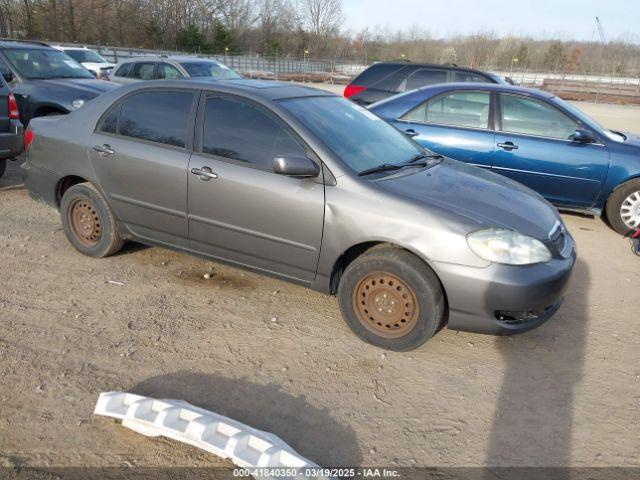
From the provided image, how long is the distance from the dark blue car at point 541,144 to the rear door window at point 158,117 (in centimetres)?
342

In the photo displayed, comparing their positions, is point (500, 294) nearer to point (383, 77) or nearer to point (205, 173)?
point (205, 173)

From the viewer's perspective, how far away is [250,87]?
404 centimetres

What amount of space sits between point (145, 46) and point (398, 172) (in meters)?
56.0

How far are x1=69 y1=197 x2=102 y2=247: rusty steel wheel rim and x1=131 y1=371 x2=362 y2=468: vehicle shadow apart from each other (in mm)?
2102

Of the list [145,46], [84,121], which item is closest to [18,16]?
[145,46]

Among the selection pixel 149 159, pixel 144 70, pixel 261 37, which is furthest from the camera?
pixel 261 37

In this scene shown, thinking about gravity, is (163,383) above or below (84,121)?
below

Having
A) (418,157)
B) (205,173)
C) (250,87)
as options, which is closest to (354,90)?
(418,157)

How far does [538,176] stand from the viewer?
605cm

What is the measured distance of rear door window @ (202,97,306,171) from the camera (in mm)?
3693

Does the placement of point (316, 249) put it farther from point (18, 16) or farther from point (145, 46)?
point (145, 46)

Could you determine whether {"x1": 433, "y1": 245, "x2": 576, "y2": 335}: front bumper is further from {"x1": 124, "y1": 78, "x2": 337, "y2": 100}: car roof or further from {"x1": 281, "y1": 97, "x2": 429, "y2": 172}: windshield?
{"x1": 124, "y1": 78, "x2": 337, "y2": 100}: car roof

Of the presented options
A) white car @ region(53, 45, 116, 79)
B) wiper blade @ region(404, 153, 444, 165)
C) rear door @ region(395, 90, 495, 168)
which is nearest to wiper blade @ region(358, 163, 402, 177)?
wiper blade @ region(404, 153, 444, 165)

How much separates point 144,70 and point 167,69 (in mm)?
904
